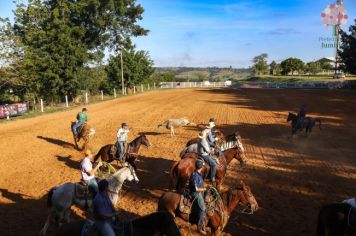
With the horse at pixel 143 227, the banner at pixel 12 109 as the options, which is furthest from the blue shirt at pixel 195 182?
the banner at pixel 12 109

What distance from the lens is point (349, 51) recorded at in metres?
50.2

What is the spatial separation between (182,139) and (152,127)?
5123 millimetres

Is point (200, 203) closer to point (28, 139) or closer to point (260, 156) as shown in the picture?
point (260, 156)

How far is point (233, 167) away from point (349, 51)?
42681 mm

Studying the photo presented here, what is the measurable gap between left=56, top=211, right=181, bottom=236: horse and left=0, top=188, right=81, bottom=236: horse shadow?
3067 millimetres

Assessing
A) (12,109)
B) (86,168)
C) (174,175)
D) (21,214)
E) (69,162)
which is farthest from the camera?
(12,109)

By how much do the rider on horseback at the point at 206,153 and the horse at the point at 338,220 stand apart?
13.1ft

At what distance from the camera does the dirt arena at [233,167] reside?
10.8 m

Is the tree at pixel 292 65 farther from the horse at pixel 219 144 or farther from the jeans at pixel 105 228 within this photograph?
the jeans at pixel 105 228

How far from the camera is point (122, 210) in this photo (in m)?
11.3

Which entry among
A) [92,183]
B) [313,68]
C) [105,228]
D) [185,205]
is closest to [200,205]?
[185,205]

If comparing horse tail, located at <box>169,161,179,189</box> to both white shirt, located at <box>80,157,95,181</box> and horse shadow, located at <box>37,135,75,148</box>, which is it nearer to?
white shirt, located at <box>80,157,95,181</box>

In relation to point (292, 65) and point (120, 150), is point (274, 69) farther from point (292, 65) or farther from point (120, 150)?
point (120, 150)

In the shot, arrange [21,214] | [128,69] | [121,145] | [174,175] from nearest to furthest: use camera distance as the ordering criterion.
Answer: [21,214] → [174,175] → [121,145] → [128,69]
